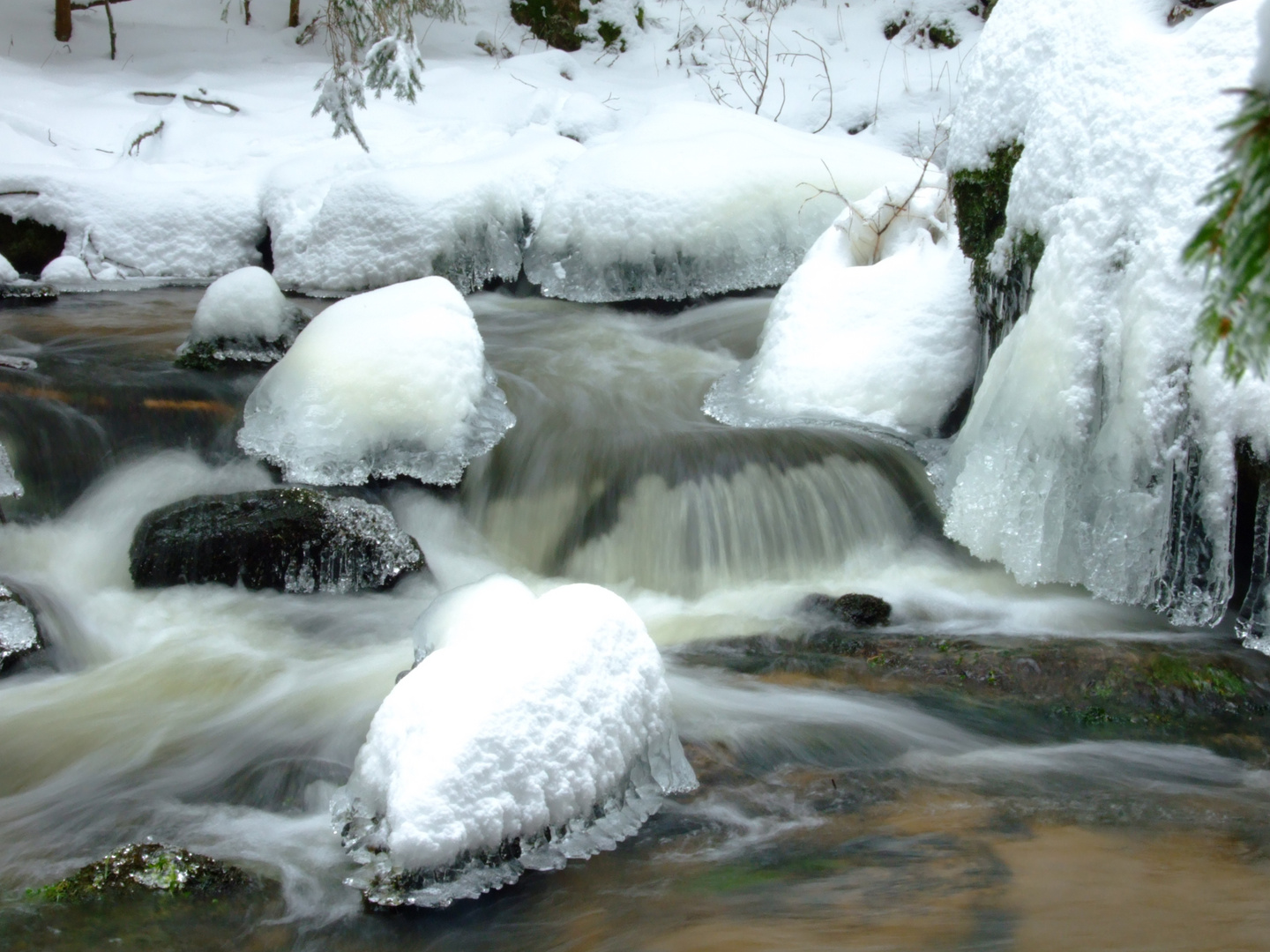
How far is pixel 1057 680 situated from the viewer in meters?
3.11

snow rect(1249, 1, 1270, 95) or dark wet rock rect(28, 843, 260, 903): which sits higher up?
snow rect(1249, 1, 1270, 95)

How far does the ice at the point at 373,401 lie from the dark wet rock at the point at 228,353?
0.64 meters

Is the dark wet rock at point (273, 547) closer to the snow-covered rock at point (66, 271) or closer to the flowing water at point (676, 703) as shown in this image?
the flowing water at point (676, 703)

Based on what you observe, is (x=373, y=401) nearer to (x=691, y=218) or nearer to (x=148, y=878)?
(x=148, y=878)

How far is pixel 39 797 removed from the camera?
2699mm

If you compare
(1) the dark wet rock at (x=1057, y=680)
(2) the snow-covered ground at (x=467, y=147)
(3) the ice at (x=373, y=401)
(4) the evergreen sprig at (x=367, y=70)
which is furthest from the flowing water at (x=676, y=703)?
(4) the evergreen sprig at (x=367, y=70)

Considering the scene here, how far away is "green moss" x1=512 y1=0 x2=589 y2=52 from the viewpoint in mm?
11148

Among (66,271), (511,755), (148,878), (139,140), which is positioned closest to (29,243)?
(66,271)

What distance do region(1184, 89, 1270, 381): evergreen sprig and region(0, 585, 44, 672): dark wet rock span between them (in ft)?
11.4

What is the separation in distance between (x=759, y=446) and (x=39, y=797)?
2765mm

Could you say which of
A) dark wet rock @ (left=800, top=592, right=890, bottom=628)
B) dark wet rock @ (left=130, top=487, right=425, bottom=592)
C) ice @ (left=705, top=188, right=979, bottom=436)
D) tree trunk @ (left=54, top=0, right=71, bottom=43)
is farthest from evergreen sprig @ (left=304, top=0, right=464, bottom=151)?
dark wet rock @ (left=800, top=592, right=890, bottom=628)

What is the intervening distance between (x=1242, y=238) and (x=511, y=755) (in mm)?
1616

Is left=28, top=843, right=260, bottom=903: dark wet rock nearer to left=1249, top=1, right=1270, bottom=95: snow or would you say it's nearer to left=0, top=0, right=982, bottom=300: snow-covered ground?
left=1249, top=1, right=1270, bottom=95: snow

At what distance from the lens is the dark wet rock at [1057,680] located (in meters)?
2.91
